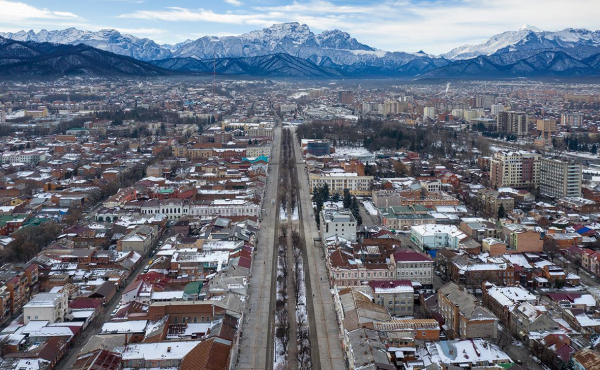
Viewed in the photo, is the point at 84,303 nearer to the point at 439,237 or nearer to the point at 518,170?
the point at 439,237

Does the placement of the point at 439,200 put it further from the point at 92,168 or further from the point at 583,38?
the point at 583,38

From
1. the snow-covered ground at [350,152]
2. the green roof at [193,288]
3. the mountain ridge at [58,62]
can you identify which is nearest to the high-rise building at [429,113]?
the snow-covered ground at [350,152]

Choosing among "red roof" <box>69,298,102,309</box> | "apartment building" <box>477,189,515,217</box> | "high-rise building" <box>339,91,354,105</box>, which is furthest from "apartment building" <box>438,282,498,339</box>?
"high-rise building" <box>339,91,354,105</box>

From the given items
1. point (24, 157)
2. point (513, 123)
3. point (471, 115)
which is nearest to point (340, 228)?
point (24, 157)

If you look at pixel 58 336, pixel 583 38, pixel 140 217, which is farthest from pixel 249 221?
pixel 583 38

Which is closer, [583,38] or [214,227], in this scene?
[214,227]

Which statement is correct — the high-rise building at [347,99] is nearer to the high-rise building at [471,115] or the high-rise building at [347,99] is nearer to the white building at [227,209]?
the high-rise building at [471,115]

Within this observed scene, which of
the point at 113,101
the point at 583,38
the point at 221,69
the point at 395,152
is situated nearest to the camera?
the point at 395,152
